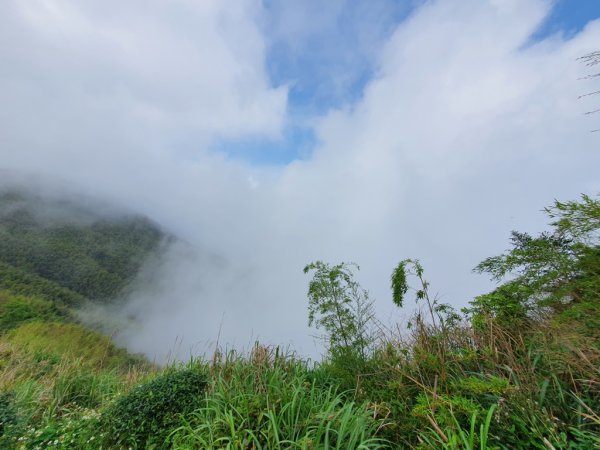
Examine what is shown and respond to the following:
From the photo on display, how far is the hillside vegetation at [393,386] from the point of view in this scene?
98.9 inches

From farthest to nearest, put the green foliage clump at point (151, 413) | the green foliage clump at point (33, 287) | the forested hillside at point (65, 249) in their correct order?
1. the forested hillside at point (65, 249)
2. the green foliage clump at point (33, 287)
3. the green foliage clump at point (151, 413)

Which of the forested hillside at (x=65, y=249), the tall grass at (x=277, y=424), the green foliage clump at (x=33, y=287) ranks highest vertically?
the forested hillside at (x=65, y=249)

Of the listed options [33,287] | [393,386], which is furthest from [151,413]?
[33,287]

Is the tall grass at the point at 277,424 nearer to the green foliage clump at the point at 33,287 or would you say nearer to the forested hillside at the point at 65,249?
the green foliage clump at the point at 33,287

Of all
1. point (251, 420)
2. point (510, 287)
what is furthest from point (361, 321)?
point (251, 420)

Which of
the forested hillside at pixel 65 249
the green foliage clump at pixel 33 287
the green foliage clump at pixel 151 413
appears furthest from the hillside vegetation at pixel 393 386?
the forested hillside at pixel 65 249

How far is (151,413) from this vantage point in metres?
3.46

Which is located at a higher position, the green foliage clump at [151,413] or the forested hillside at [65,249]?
the forested hillside at [65,249]

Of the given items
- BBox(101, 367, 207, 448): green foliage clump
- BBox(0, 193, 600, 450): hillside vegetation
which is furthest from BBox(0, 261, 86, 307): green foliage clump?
BBox(101, 367, 207, 448): green foliage clump

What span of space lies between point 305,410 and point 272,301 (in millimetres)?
197296

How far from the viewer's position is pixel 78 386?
5594 millimetres

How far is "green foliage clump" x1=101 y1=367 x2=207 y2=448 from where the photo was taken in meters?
3.31

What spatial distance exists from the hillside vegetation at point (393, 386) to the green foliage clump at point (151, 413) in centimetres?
1

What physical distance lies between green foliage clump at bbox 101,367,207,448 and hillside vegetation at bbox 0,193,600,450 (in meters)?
0.01
